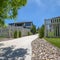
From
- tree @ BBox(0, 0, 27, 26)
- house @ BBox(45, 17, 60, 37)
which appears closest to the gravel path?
tree @ BBox(0, 0, 27, 26)

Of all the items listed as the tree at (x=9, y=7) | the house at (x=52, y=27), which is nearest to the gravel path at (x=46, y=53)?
the tree at (x=9, y=7)

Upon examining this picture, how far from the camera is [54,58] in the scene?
407 inches

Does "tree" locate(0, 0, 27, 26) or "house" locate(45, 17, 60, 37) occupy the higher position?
"tree" locate(0, 0, 27, 26)

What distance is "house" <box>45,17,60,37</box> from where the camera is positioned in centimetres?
1800

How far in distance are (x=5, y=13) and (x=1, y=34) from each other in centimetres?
1420

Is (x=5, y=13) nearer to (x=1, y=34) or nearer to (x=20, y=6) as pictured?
(x=20, y=6)

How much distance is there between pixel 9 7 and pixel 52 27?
5.35 metres

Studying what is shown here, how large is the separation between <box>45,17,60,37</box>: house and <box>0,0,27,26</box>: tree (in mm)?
4145

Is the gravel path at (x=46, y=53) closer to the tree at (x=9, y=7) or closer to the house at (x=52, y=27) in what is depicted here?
the tree at (x=9, y=7)

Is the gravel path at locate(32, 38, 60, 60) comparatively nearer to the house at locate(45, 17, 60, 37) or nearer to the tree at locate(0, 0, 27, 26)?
the tree at locate(0, 0, 27, 26)

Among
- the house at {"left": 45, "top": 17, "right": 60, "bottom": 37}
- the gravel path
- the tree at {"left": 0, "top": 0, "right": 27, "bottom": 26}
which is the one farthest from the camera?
the house at {"left": 45, "top": 17, "right": 60, "bottom": 37}

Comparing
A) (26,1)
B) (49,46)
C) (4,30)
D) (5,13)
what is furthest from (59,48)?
(4,30)

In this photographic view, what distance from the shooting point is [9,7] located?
14.4 meters

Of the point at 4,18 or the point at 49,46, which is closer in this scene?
the point at 49,46
